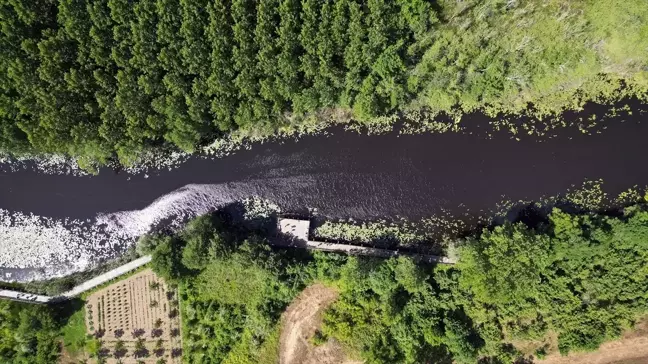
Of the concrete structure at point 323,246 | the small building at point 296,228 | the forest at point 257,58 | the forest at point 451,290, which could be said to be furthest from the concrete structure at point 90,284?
the concrete structure at point 323,246

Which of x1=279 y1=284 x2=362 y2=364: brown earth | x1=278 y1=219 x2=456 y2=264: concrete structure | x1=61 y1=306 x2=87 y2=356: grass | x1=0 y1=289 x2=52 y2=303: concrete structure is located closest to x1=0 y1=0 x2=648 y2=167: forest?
x1=278 y1=219 x2=456 y2=264: concrete structure

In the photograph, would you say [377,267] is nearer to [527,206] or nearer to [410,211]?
[410,211]

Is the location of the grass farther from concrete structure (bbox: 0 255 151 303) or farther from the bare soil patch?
concrete structure (bbox: 0 255 151 303)

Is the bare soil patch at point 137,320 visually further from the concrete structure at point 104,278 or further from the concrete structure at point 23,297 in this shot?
the concrete structure at point 23,297

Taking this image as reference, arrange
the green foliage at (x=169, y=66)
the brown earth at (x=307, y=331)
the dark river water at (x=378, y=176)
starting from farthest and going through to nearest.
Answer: the dark river water at (x=378, y=176) < the brown earth at (x=307, y=331) < the green foliage at (x=169, y=66)

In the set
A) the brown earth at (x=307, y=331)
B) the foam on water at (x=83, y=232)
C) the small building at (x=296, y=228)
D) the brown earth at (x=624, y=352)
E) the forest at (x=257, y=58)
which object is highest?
the forest at (x=257, y=58)

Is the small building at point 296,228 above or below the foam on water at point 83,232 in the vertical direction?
below

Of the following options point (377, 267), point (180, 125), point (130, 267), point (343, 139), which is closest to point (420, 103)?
point (343, 139)
